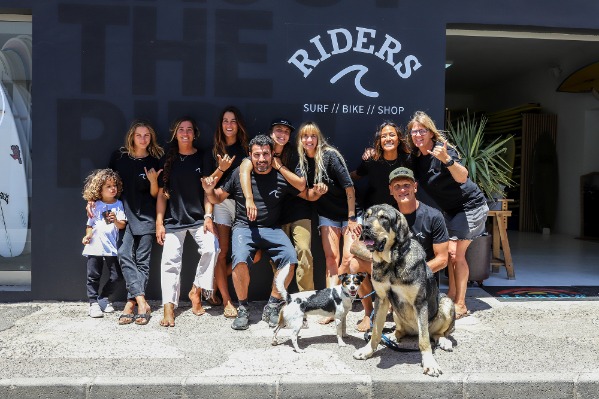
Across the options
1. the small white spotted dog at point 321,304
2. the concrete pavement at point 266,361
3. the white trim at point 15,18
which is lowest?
the concrete pavement at point 266,361

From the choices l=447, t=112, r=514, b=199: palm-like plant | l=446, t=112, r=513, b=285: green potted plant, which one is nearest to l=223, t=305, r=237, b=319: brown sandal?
l=446, t=112, r=513, b=285: green potted plant

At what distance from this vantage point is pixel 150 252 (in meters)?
5.77

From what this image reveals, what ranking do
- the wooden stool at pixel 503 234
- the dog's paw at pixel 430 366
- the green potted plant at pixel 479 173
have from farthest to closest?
the wooden stool at pixel 503 234 → the green potted plant at pixel 479 173 → the dog's paw at pixel 430 366

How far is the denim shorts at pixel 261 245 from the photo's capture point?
5371mm

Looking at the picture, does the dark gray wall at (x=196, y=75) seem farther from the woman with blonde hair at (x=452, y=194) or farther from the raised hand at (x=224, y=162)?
the woman with blonde hair at (x=452, y=194)

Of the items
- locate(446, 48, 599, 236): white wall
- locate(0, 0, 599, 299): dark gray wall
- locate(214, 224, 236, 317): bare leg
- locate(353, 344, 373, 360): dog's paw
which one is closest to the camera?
locate(353, 344, 373, 360): dog's paw

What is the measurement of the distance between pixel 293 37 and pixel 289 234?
2.15 meters

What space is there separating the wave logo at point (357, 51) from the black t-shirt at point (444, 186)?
1.11 m

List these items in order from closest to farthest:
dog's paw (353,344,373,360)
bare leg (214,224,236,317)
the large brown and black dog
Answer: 1. the large brown and black dog
2. dog's paw (353,344,373,360)
3. bare leg (214,224,236,317)

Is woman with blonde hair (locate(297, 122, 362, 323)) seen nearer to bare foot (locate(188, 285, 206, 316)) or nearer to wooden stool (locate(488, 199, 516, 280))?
bare foot (locate(188, 285, 206, 316))

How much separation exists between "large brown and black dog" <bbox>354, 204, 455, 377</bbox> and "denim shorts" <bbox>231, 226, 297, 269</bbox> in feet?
4.24

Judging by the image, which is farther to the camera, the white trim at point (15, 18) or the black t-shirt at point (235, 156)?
the white trim at point (15, 18)

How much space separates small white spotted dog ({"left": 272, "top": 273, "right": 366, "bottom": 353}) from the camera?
4.55 meters

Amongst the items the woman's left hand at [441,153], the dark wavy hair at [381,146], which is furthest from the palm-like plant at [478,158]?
the woman's left hand at [441,153]
